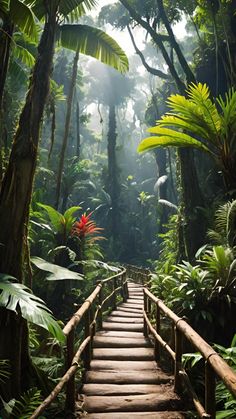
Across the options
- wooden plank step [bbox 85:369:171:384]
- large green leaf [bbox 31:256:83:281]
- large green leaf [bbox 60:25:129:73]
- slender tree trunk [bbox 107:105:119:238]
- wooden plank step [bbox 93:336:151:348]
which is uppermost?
slender tree trunk [bbox 107:105:119:238]

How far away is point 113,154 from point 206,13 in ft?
49.3

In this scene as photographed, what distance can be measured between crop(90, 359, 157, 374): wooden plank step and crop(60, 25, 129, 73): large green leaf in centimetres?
565

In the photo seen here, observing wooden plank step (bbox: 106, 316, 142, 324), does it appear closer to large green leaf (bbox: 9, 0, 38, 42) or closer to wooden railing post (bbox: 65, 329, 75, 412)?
wooden railing post (bbox: 65, 329, 75, 412)

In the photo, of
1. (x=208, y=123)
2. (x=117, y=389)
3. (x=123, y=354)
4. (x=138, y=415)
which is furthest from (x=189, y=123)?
(x=138, y=415)

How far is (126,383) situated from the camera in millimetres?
4090

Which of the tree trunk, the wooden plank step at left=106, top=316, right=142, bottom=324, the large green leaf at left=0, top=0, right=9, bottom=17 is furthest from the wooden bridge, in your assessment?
the tree trunk

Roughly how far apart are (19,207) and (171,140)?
6447 millimetres

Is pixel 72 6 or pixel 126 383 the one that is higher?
pixel 72 6

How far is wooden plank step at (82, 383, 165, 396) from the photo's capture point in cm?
380

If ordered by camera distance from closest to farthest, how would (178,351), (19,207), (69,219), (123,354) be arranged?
(19,207), (178,351), (123,354), (69,219)

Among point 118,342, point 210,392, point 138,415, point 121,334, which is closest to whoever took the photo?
point 210,392

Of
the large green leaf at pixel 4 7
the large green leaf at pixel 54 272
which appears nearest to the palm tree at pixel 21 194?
the large green leaf at pixel 4 7

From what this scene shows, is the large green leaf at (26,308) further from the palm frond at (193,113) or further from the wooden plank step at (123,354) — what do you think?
the palm frond at (193,113)

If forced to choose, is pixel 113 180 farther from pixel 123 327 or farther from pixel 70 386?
pixel 70 386
